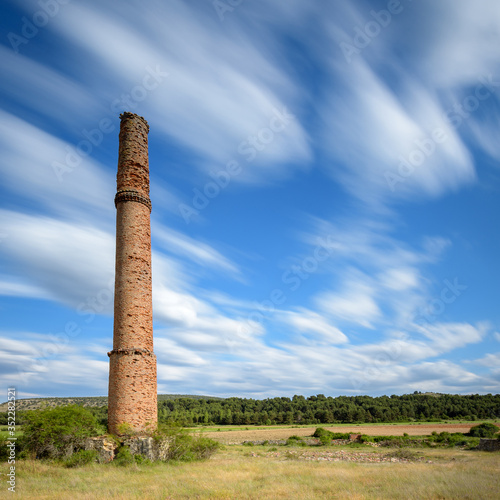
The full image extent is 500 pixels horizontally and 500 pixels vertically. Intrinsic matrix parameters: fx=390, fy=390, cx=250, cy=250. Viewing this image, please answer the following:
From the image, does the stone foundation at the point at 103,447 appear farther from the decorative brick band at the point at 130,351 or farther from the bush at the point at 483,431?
the bush at the point at 483,431

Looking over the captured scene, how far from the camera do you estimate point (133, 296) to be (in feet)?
63.3

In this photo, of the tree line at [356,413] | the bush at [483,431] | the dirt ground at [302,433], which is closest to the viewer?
the bush at [483,431]

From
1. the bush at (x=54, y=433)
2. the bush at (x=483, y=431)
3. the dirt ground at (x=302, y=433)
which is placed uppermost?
the bush at (x=54, y=433)

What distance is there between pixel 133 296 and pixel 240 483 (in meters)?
10.1

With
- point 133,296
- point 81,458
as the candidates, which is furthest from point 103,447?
point 133,296

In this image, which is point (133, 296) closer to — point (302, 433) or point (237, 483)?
point (237, 483)

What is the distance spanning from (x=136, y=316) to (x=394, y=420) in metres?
85.0

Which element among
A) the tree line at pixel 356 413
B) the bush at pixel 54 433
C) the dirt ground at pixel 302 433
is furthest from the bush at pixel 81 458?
the tree line at pixel 356 413

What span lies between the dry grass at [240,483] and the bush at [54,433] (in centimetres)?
123

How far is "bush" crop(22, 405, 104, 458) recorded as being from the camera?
17.2 meters

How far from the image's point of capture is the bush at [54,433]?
56.3ft

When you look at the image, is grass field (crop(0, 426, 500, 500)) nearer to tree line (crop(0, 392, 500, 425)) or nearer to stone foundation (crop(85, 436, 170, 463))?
stone foundation (crop(85, 436, 170, 463))

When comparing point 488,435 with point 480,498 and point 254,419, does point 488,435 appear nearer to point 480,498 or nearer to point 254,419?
point 480,498

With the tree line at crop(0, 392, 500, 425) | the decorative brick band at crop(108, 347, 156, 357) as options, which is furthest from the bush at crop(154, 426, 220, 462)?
the tree line at crop(0, 392, 500, 425)
